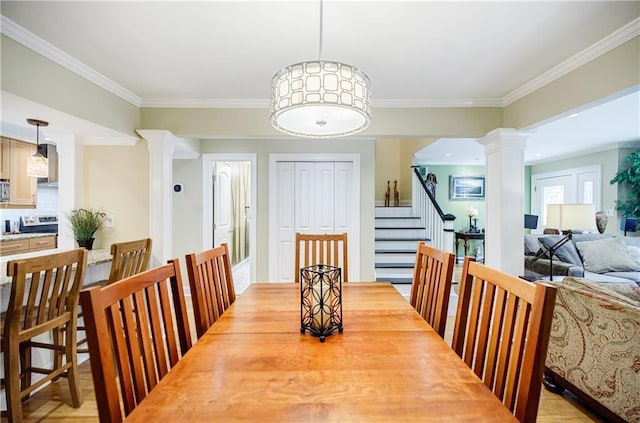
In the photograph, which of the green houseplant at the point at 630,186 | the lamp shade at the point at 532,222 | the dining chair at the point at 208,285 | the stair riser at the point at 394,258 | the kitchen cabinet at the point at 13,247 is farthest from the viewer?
the lamp shade at the point at 532,222

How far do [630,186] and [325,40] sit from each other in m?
6.38

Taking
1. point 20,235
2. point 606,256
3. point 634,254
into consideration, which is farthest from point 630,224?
point 20,235

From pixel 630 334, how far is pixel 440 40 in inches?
75.8

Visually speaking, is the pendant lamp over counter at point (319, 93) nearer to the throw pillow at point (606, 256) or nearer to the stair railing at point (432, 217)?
the stair railing at point (432, 217)

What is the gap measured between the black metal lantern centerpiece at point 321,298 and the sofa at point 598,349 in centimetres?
153

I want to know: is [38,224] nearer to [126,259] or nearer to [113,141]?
[113,141]

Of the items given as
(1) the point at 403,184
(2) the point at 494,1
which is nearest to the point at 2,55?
(2) the point at 494,1

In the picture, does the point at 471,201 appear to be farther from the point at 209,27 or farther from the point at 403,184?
the point at 209,27

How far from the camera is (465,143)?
537 centimetres

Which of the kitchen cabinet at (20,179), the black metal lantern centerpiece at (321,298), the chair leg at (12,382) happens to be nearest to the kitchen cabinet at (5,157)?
the kitchen cabinet at (20,179)

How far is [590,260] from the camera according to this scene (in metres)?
3.94

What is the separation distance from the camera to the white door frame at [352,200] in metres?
4.32

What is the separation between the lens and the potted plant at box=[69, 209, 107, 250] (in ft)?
9.50

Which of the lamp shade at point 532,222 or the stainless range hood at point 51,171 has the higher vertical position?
the stainless range hood at point 51,171
